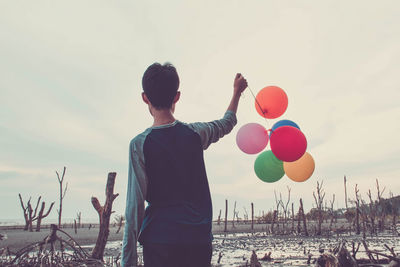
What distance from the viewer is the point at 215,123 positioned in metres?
1.73

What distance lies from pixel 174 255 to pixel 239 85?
110 cm

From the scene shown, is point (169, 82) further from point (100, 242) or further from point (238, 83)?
point (100, 242)

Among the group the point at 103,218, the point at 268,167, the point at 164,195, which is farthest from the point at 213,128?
the point at 103,218

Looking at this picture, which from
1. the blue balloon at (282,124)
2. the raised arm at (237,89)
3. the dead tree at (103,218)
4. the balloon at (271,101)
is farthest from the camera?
the dead tree at (103,218)

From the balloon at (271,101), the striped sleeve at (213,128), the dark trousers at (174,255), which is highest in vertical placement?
the balloon at (271,101)

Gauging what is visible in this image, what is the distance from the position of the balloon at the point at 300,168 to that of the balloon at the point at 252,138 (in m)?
0.67

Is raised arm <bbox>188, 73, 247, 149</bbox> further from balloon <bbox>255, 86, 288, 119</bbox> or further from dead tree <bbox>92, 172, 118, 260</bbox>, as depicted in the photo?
dead tree <bbox>92, 172, 118, 260</bbox>

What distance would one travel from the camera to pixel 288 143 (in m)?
3.83

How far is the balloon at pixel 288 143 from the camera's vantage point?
3836 mm

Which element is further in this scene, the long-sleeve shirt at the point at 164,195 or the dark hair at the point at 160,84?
the dark hair at the point at 160,84

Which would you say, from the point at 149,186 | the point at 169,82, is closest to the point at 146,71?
the point at 169,82

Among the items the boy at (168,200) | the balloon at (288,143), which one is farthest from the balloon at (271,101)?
the boy at (168,200)

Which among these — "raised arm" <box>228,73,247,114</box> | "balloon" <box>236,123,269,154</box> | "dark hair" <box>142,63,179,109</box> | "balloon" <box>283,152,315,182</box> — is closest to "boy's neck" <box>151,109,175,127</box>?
"dark hair" <box>142,63,179,109</box>

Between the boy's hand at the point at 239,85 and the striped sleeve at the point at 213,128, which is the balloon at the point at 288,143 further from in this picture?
the striped sleeve at the point at 213,128
